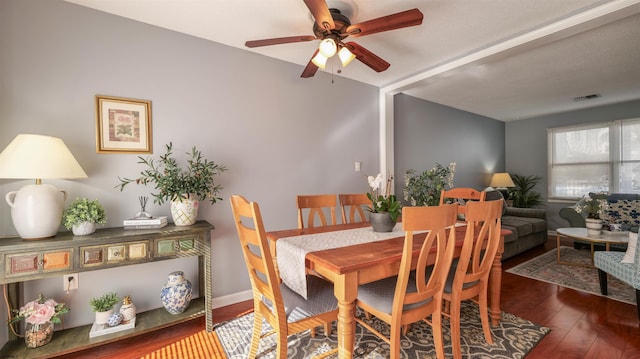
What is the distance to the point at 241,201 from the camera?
1.39 metres

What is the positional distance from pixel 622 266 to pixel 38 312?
4302 mm

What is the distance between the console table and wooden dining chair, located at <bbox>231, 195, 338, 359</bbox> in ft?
2.27

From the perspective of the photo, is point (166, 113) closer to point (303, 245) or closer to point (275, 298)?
point (303, 245)

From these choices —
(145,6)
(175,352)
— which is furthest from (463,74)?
(175,352)

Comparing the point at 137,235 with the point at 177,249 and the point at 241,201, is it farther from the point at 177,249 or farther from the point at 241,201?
the point at 241,201

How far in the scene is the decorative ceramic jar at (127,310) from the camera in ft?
6.33

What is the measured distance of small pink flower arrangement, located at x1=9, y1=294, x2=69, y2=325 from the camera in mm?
1653

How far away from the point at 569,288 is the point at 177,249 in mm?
3778

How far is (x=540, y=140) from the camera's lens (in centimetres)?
555

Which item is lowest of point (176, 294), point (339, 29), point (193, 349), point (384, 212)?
point (193, 349)

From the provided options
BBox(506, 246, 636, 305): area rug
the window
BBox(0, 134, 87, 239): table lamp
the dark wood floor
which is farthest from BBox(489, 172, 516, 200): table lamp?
BBox(0, 134, 87, 239): table lamp

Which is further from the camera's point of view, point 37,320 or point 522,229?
point 522,229

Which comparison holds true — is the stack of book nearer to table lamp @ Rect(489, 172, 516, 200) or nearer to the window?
table lamp @ Rect(489, 172, 516, 200)

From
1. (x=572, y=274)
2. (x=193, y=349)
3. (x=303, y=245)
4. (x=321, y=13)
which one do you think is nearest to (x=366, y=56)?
(x=321, y=13)
